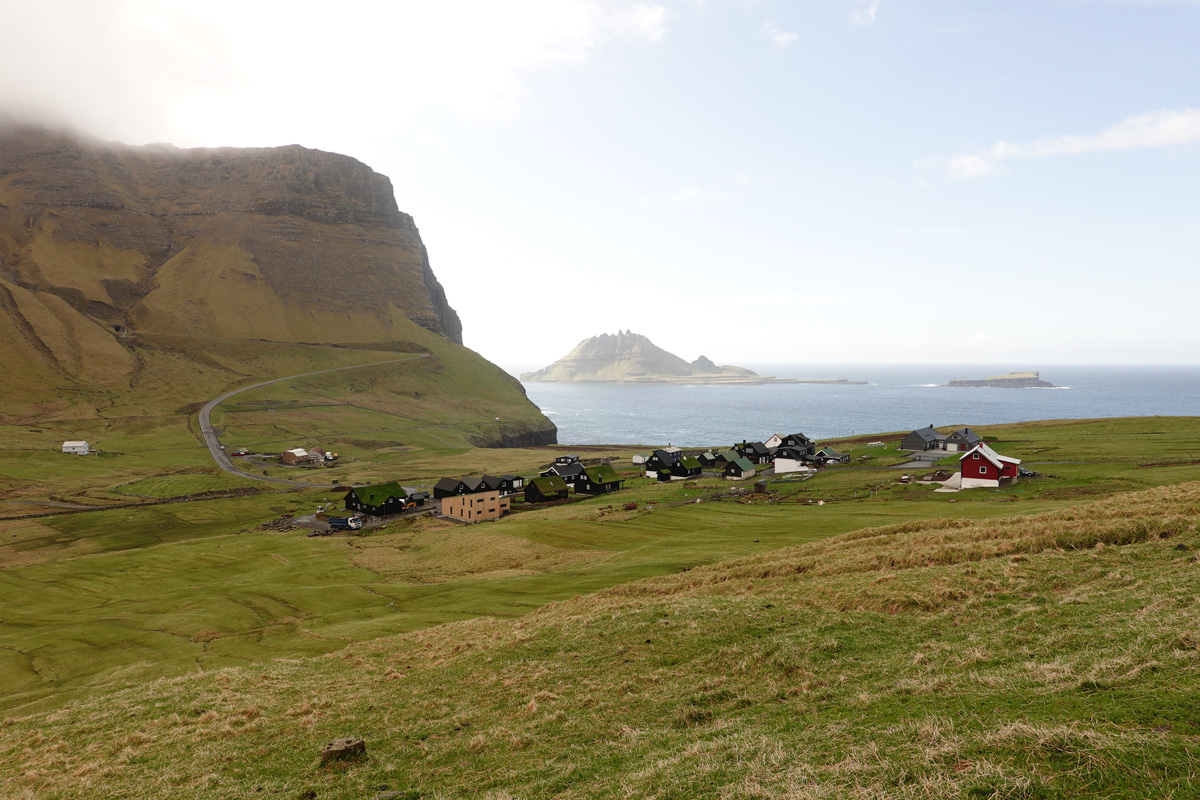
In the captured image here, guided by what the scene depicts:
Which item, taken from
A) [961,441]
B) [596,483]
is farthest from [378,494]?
[961,441]

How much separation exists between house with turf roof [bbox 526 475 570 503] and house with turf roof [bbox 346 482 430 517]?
64.4ft

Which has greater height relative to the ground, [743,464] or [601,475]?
[743,464]

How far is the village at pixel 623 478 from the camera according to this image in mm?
74463

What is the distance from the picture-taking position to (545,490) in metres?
98.6

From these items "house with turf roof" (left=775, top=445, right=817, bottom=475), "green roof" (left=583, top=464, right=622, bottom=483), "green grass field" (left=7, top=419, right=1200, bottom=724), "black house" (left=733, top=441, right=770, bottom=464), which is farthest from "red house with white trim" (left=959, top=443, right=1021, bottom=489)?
"green roof" (left=583, top=464, right=622, bottom=483)

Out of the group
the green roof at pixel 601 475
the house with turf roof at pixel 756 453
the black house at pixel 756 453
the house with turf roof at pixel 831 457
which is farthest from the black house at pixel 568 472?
the house with turf roof at pixel 831 457

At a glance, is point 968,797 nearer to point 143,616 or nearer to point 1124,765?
point 1124,765

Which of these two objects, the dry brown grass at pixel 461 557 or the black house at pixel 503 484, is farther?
the black house at pixel 503 484

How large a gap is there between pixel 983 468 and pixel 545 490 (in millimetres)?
63485

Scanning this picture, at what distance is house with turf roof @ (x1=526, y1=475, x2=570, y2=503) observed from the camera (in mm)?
98188

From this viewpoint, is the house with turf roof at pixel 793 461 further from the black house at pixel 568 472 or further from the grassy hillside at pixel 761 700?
the grassy hillside at pixel 761 700

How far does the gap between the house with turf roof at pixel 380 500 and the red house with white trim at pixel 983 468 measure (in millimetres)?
81665

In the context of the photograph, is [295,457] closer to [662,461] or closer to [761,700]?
[662,461]

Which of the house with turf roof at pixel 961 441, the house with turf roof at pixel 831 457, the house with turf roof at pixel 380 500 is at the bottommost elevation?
the house with turf roof at pixel 380 500
